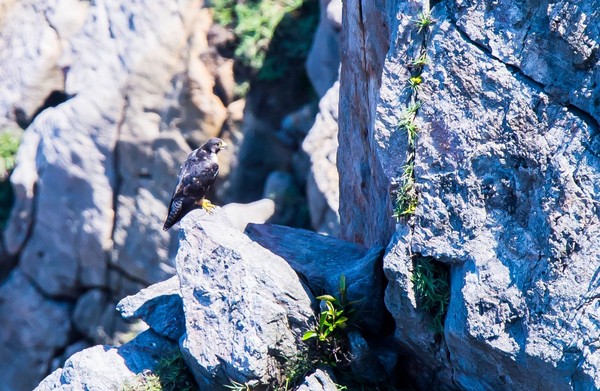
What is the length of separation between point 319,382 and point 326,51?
8.42 metres

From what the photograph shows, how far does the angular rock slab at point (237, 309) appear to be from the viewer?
7.09 meters

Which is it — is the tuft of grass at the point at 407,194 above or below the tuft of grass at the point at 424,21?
below

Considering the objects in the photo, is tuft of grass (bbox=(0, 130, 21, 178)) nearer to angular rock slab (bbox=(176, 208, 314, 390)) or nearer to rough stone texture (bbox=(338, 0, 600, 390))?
angular rock slab (bbox=(176, 208, 314, 390))

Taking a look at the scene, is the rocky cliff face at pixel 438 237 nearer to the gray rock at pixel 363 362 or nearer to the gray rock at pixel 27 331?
the gray rock at pixel 363 362

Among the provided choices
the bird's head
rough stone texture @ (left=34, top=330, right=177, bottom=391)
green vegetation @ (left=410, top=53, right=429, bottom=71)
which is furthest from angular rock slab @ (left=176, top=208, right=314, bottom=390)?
the bird's head

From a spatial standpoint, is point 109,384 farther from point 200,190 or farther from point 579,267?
point 579,267

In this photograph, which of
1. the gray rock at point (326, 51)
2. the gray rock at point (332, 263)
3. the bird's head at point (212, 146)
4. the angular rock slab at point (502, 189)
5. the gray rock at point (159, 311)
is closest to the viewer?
the angular rock slab at point (502, 189)

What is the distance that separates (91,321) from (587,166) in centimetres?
1297

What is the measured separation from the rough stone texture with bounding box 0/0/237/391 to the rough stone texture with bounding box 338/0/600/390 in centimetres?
943

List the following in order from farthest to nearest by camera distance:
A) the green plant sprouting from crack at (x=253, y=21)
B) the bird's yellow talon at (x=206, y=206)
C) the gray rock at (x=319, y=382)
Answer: the green plant sprouting from crack at (x=253, y=21), the bird's yellow talon at (x=206, y=206), the gray rock at (x=319, y=382)

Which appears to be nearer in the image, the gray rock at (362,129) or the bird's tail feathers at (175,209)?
the gray rock at (362,129)

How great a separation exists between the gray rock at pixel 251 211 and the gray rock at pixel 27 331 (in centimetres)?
489

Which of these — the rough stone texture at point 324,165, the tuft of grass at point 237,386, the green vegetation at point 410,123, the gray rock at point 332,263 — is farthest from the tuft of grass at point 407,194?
the rough stone texture at point 324,165

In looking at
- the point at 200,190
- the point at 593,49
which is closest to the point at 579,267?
the point at 593,49
